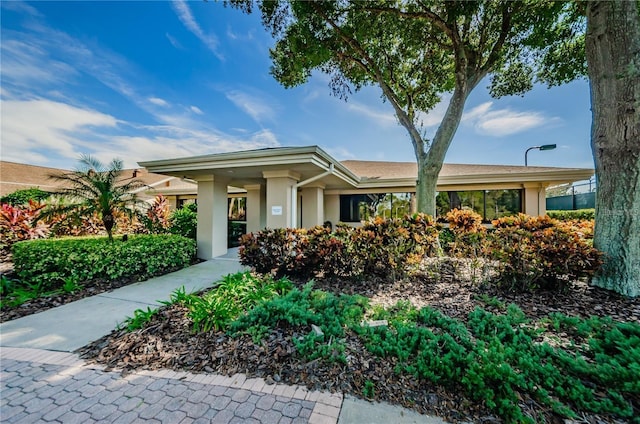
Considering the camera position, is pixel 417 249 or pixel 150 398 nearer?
pixel 150 398

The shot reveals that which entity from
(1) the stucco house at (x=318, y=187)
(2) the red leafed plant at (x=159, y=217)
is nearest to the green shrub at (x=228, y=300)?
(1) the stucco house at (x=318, y=187)

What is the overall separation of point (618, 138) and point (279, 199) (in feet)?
22.6

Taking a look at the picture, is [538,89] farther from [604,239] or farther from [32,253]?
[32,253]

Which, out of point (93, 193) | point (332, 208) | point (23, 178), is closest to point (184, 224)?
point (93, 193)

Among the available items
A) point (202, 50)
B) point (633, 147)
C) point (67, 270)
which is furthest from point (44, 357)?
point (633, 147)

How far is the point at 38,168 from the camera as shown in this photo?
62.6 ft

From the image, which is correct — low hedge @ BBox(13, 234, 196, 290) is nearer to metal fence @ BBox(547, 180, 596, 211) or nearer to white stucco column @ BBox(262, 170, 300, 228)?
white stucco column @ BBox(262, 170, 300, 228)

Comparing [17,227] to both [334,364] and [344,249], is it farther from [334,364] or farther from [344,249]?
[334,364]

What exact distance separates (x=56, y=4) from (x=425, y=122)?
1023cm

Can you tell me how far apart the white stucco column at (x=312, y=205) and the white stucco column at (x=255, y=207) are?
1869 mm

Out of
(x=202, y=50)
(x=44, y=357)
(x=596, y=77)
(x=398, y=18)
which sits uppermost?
(x=398, y=18)

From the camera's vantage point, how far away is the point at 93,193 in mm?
6355

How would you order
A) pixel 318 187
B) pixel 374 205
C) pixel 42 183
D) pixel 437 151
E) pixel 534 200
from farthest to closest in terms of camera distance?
pixel 42 183
pixel 374 205
pixel 318 187
pixel 534 200
pixel 437 151

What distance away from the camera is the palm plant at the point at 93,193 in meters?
6.23
